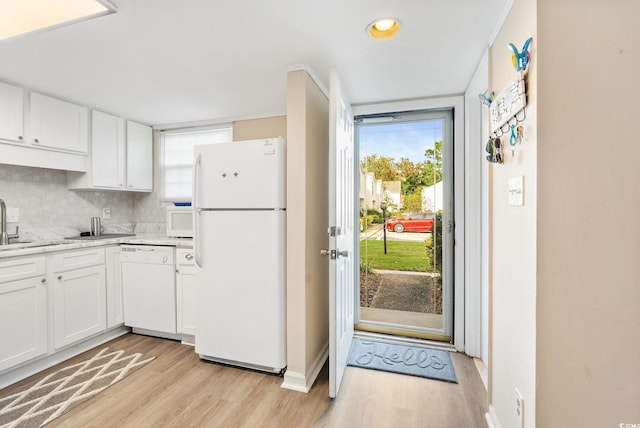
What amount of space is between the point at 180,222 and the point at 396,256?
2196 mm

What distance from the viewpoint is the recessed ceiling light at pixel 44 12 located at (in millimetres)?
1436

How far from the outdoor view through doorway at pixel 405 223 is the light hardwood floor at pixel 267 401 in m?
0.67

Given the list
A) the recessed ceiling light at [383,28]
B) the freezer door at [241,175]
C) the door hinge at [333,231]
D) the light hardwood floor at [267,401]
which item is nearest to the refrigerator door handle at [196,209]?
the freezer door at [241,175]

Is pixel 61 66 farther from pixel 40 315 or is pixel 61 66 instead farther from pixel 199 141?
pixel 40 315

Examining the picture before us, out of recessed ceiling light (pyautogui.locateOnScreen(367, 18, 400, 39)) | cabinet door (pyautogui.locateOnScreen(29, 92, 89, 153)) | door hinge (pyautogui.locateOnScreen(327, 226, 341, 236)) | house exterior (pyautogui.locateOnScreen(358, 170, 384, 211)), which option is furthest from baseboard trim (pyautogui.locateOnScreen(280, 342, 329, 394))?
cabinet door (pyautogui.locateOnScreen(29, 92, 89, 153))

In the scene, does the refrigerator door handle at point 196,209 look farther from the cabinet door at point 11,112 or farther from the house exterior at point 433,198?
the house exterior at point 433,198

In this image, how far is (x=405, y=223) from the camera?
2836mm

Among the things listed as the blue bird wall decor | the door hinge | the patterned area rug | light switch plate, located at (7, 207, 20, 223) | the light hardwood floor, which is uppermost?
the blue bird wall decor

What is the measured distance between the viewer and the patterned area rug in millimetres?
1721

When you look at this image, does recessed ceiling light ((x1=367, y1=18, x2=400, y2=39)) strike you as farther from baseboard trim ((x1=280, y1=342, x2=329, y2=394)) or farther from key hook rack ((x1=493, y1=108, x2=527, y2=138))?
baseboard trim ((x1=280, y1=342, x2=329, y2=394))

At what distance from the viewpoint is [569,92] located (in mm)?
1045

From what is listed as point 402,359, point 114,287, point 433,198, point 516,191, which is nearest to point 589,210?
point 516,191

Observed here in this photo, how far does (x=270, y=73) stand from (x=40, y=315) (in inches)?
98.7

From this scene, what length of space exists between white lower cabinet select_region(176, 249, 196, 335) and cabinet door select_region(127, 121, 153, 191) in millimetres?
1277
